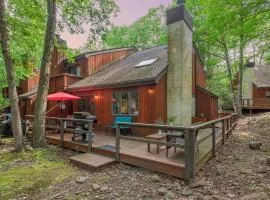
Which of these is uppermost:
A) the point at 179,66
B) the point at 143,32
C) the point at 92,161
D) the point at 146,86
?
the point at 143,32

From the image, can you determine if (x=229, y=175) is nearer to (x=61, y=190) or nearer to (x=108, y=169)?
(x=108, y=169)

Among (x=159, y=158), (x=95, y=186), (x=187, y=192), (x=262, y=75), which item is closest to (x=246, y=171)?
(x=187, y=192)

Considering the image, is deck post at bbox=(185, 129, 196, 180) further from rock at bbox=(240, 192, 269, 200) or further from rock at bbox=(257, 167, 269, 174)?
rock at bbox=(257, 167, 269, 174)

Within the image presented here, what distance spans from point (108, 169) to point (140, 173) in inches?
36.2

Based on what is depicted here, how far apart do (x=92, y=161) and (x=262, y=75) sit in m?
24.5

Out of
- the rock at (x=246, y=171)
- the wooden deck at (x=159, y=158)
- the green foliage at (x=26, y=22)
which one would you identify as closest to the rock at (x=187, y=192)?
the wooden deck at (x=159, y=158)

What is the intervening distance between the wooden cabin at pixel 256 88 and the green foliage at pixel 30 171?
18.8m

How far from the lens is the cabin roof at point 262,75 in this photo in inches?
875

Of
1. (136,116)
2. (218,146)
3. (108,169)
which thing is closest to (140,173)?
(108,169)

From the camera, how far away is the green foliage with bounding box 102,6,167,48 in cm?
2916

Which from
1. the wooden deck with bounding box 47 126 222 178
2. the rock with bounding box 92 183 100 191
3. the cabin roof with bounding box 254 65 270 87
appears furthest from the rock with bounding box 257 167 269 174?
the cabin roof with bounding box 254 65 270 87

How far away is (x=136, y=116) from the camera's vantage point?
9.27 m

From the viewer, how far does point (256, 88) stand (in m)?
22.8

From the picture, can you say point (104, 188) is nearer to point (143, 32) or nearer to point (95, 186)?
point (95, 186)
